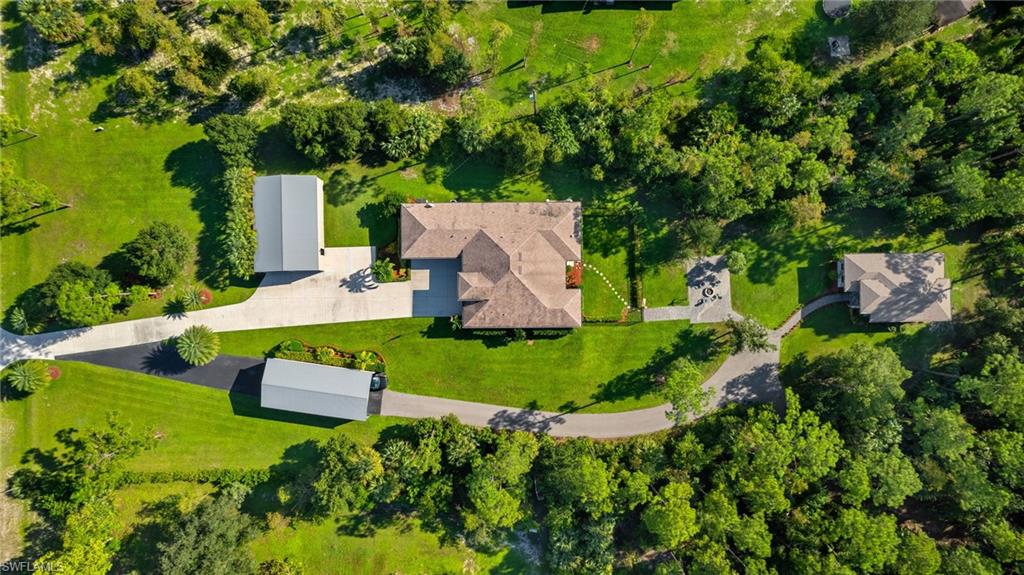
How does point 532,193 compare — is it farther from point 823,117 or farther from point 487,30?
point 823,117

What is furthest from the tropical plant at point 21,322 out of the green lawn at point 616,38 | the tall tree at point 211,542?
the green lawn at point 616,38

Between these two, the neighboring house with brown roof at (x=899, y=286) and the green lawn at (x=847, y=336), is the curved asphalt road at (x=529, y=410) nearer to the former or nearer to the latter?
the green lawn at (x=847, y=336)

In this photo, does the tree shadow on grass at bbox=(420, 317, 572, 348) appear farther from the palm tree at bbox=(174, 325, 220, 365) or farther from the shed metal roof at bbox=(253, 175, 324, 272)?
the palm tree at bbox=(174, 325, 220, 365)

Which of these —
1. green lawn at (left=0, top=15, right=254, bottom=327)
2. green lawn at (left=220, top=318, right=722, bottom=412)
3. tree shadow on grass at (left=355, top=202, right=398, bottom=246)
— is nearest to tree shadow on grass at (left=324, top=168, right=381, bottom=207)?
tree shadow on grass at (left=355, top=202, right=398, bottom=246)

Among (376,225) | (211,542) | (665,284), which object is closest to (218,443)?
(211,542)

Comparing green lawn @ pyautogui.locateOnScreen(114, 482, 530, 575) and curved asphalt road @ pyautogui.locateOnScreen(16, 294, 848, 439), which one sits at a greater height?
curved asphalt road @ pyautogui.locateOnScreen(16, 294, 848, 439)
